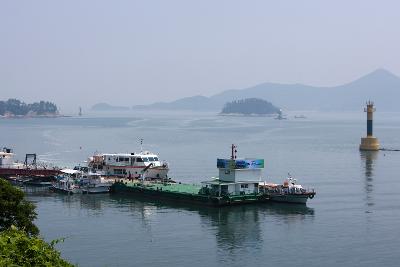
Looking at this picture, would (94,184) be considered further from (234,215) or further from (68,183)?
(234,215)

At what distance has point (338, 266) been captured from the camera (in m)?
40.8

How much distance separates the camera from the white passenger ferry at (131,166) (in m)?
78.3

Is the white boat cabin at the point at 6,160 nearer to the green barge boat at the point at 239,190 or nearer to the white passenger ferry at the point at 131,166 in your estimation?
the white passenger ferry at the point at 131,166

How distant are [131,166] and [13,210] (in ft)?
149

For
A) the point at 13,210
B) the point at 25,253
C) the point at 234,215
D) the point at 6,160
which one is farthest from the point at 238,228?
the point at 6,160

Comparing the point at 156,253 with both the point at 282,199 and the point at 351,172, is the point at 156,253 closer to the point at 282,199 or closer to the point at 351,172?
the point at 282,199

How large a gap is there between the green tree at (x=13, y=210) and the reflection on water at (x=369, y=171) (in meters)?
35.1

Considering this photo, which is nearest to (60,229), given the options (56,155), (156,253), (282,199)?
(156,253)

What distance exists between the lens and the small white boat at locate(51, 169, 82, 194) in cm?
7206

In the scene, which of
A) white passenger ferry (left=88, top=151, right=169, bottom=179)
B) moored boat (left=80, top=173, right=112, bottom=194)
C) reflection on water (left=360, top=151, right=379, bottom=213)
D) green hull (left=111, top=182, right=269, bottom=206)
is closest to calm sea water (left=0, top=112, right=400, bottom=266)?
reflection on water (left=360, top=151, right=379, bottom=213)

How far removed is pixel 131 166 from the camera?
259ft

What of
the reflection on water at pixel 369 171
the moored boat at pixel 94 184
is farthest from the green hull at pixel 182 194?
the reflection on water at pixel 369 171

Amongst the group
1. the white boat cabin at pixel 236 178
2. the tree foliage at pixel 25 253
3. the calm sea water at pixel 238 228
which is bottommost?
the calm sea water at pixel 238 228

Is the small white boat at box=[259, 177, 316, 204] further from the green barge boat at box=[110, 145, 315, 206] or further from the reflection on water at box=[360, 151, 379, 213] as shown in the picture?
the reflection on water at box=[360, 151, 379, 213]
